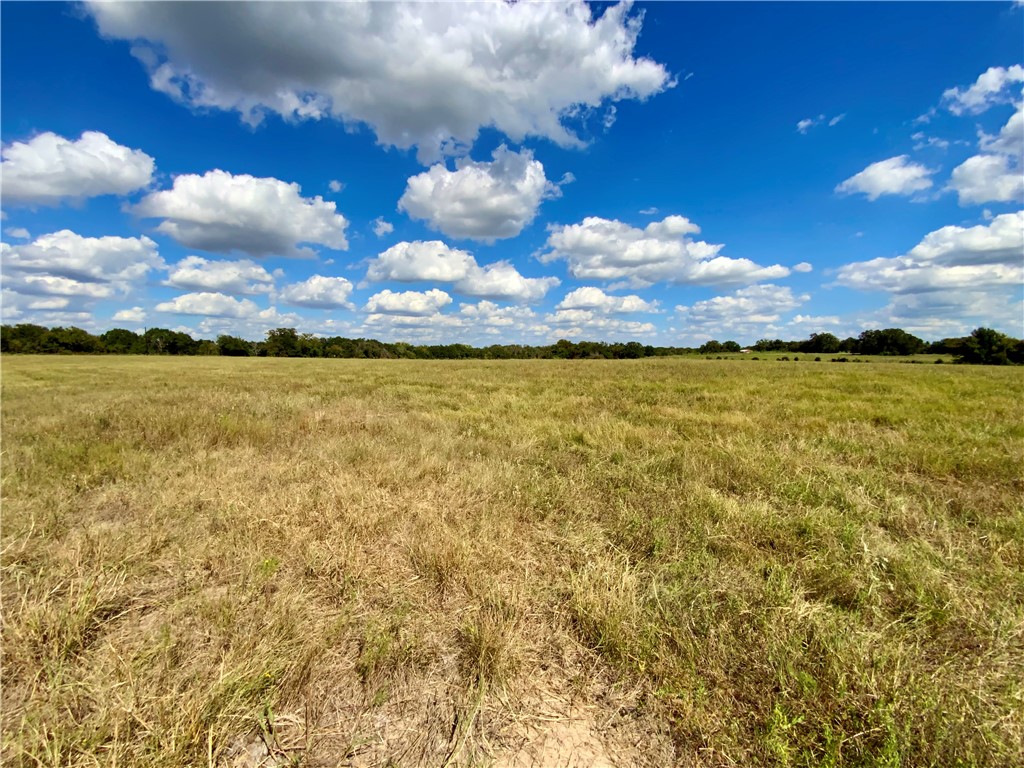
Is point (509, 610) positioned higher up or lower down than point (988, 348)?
lower down

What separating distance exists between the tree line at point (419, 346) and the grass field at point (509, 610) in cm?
8367

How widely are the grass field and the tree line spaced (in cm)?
8367

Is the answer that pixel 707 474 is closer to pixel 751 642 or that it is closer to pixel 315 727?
pixel 751 642

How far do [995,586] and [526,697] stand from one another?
12.2 ft

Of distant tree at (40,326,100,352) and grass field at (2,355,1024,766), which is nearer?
grass field at (2,355,1024,766)

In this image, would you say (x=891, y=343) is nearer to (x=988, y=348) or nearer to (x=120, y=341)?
(x=988, y=348)

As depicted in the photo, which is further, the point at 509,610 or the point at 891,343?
the point at 891,343

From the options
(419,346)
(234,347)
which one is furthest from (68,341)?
(419,346)

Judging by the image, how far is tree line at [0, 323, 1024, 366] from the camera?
253 feet

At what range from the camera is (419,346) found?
11338cm

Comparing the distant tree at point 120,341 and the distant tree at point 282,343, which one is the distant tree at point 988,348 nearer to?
the distant tree at point 282,343

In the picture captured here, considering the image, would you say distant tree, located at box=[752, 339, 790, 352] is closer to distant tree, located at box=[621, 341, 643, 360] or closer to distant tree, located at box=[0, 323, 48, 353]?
distant tree, located at box=[621, 341, 643, 360]

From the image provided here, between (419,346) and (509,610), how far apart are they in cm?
11438

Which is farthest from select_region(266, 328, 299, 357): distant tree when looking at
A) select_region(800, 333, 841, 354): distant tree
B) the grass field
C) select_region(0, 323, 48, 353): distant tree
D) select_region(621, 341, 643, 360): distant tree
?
select_region(800, 333, 841, 354): distant tree
